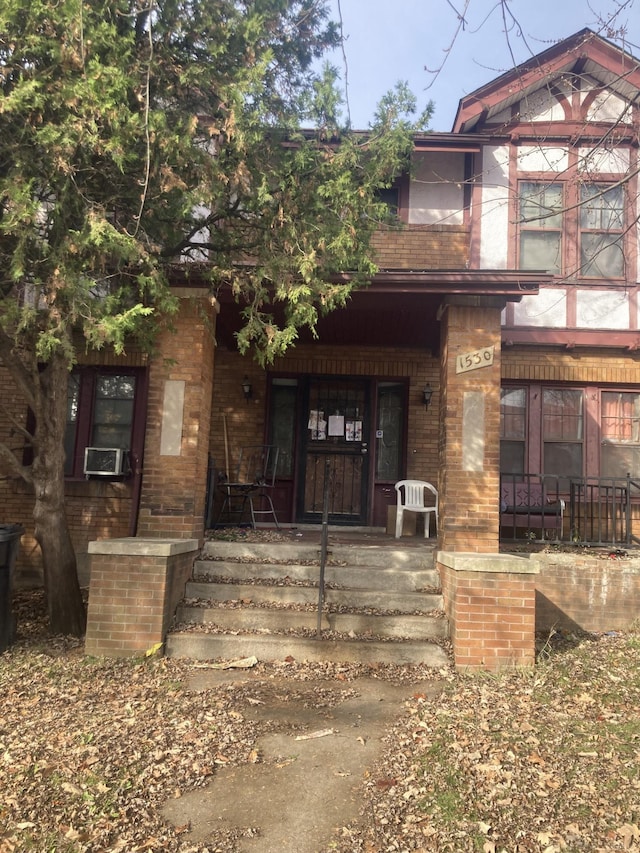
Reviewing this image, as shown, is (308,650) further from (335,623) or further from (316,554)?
(316,554)

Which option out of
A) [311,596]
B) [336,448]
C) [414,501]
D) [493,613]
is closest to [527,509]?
[414,501]

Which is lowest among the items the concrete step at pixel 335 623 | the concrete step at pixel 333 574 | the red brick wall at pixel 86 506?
the concrete step at pixel 335 623

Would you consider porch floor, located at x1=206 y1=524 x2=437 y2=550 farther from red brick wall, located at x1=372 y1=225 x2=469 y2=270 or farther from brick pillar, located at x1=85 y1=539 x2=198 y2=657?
red brick wall, located at x1=372 y1=225 x2=469 y2=270

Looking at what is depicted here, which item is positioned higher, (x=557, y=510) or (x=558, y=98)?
(x=558, y=98)

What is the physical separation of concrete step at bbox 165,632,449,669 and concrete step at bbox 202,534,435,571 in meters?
1.20

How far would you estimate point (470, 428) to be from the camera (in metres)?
6.21

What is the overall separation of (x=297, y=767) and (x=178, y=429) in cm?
350

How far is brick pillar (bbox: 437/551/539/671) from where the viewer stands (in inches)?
206

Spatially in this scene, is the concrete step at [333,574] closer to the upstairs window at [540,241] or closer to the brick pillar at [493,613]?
the brick pillar at [493,613]

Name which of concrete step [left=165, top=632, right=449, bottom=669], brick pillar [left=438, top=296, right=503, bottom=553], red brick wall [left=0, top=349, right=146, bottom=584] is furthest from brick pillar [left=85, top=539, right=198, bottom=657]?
red brick wall [left=0, top=349, right=146, bottom=584]

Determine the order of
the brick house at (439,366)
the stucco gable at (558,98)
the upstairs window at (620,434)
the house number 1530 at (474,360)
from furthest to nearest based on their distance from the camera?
the stucco gable at (558,98)
the upstairs window at (620,434)
the brick house at (439,366)
the house number 1530 at (474,360)

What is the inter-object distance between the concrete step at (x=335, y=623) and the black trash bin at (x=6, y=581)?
1631 mm

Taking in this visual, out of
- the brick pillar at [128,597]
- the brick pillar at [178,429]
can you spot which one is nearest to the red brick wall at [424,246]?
the brick pillar at [178,429]

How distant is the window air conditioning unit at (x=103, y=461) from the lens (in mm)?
8023
